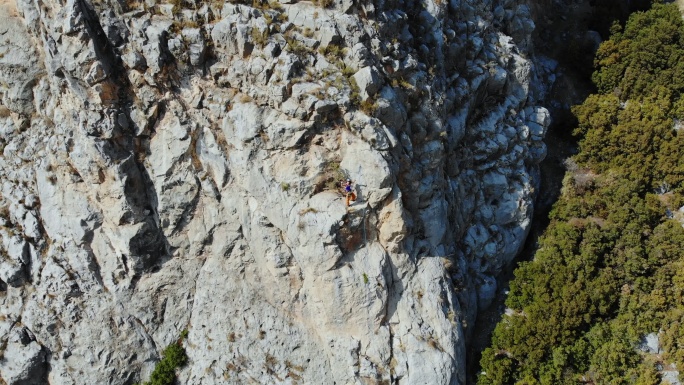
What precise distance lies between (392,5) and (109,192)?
14.2m

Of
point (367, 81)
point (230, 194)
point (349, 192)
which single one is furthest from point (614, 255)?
point (230, 194)

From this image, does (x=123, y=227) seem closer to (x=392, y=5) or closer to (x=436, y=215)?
(x=436, y=215)

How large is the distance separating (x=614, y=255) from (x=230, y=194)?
18.6 m

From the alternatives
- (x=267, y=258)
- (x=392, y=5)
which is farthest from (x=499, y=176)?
(x=267, y=258)

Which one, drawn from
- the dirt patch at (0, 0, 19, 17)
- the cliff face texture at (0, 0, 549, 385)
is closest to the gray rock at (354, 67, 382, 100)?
the cliff face texture at (0, 0, 549, 385)

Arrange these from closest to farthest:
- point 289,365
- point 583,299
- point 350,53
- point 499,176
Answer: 1. point 350,53
2. point 289,365
3. point 583,299
4. point 499,176

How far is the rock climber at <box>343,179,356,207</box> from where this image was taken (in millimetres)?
19859

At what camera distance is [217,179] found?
21531 millimetres

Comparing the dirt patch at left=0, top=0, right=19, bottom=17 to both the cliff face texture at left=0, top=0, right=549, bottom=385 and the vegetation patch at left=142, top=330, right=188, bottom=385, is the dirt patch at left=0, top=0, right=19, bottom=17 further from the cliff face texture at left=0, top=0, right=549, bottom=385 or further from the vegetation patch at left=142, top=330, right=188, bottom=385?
the vegetation patch at left=142, top=330, right=188, bottom=385

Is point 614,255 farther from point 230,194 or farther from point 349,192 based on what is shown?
point 230,194

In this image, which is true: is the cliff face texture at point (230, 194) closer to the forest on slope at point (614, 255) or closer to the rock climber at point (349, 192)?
the rock climber at point (349, 192)

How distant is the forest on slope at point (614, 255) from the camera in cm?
2353

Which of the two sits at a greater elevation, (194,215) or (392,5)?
(392,5)

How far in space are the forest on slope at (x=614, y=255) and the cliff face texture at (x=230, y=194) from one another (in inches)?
125
